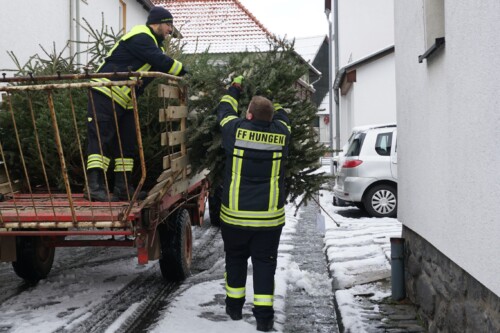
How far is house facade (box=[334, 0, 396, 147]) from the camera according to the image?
17.6 metres

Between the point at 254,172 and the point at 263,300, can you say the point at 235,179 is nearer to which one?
the point at 254,172

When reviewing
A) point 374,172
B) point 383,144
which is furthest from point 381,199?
point 383,144

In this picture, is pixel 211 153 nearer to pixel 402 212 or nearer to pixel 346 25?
pixel 402 212

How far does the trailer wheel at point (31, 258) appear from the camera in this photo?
6.57 metres

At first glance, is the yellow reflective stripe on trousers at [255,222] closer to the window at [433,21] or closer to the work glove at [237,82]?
the work glove at [237,82]

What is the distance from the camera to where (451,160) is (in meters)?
4.11

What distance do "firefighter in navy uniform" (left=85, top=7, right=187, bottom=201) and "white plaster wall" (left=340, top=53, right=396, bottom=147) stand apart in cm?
1188

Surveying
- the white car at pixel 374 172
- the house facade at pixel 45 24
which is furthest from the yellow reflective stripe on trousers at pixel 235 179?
the white car at pixel 374 172

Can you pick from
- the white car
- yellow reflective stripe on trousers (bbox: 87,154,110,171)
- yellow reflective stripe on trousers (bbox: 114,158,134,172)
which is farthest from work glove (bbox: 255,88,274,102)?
the white car

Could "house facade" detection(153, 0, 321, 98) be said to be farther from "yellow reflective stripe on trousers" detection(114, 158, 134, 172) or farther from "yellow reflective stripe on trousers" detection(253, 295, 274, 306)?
"yellow reflective stripe on trousers" detection(253, 295, 274, 306)

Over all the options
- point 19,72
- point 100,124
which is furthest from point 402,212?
point 19,72

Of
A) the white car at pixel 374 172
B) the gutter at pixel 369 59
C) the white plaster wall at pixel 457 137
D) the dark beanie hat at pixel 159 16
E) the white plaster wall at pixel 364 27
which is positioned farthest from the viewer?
the white plaster wall at pixel 364 27

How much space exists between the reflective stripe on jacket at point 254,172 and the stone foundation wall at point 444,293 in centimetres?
118

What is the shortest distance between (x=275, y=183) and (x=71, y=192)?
226 cm
